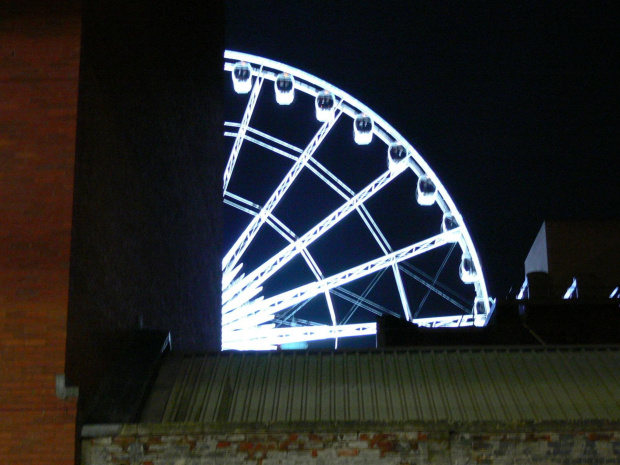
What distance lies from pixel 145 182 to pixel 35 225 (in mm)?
3492

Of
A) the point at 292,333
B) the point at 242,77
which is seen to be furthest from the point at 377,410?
the point at 242,77

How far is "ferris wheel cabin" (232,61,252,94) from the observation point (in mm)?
24266

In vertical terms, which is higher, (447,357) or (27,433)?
(447,357)

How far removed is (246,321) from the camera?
2116 centimetres

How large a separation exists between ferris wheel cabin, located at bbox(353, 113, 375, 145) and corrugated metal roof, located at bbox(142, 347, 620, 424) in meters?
13.2

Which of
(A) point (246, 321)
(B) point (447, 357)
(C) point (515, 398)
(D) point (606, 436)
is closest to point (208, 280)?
(A) point (246, 321)

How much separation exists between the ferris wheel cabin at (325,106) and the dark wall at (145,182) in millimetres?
5318

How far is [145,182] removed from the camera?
1304cm

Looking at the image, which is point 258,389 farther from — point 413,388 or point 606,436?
point 606,436

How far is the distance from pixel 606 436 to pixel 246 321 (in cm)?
1241

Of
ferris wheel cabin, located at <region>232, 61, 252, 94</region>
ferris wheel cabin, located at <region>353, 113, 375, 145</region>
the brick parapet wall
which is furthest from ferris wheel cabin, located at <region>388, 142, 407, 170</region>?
the brick parapet wall

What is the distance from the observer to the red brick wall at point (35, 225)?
9.18m

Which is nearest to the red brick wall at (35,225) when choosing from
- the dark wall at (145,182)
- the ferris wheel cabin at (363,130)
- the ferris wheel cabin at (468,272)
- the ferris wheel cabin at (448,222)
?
the dark wall at (145,182)

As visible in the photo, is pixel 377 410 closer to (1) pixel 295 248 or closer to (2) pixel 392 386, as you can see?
(2) pixel 392 386
